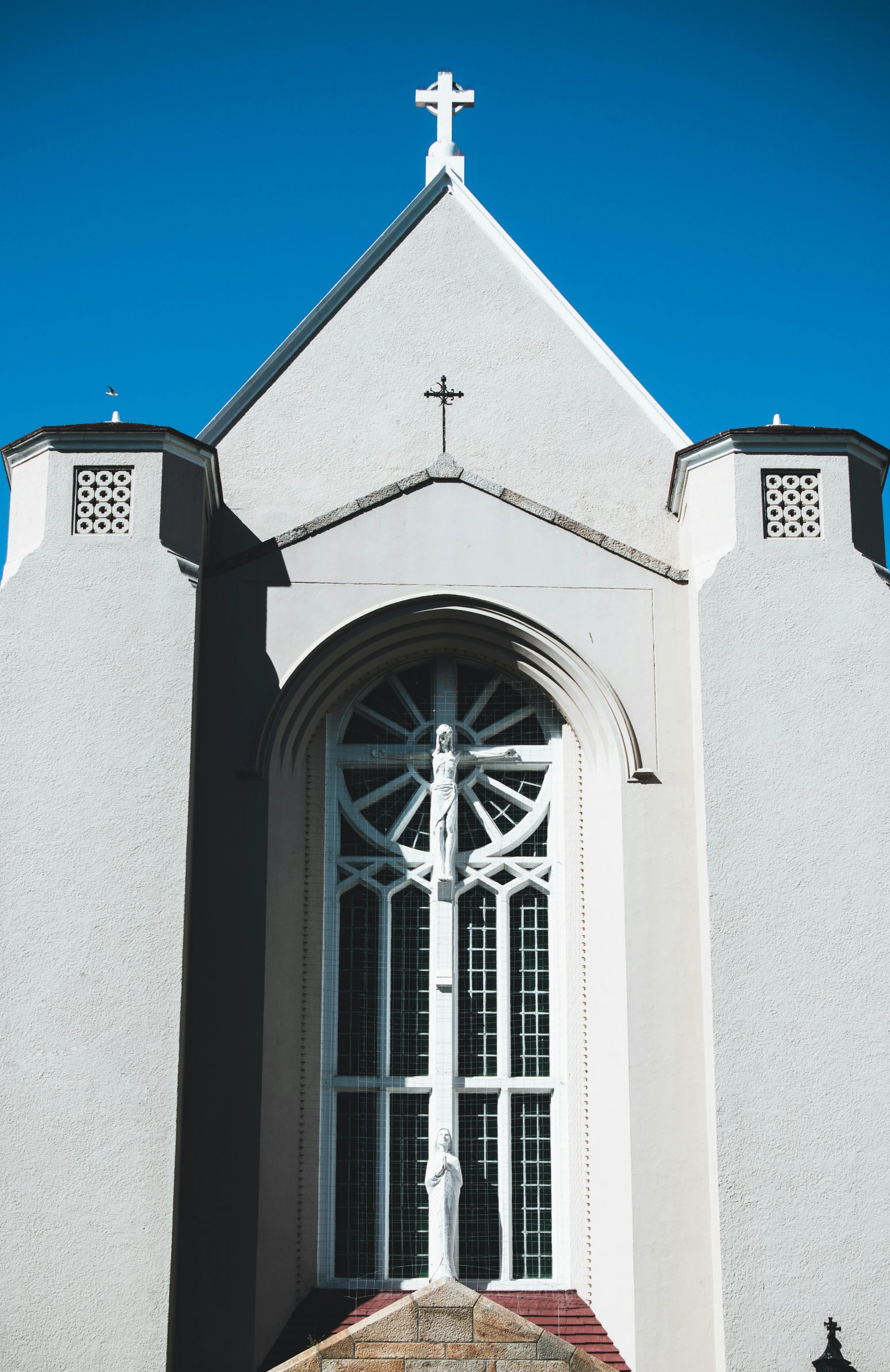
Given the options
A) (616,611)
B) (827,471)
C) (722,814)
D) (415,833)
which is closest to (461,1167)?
(415,833)

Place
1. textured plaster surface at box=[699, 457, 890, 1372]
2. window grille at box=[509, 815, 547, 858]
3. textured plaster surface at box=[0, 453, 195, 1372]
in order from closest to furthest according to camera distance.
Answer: textured plaster surface at box=[0, 453, 195, 1372] → textured plaster surface at box=[699, 457, 890, 1372] → window grille at box=[509, 815, 547, 858]

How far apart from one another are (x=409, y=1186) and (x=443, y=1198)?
0.38 meters

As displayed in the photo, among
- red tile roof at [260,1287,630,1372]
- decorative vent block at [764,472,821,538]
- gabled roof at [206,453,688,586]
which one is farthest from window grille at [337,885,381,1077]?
decorative vent block at [764,472,821,538]

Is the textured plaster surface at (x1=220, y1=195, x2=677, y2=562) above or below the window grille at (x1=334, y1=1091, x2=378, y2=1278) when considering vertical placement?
above

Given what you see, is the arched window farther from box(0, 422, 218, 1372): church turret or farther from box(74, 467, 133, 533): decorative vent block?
box(74, 467, 133, 533): decorative vent block

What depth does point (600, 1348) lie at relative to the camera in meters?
11.2

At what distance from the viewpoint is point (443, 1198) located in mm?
11656

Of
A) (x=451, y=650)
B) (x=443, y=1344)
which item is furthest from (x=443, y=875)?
(x=443, y=1344)

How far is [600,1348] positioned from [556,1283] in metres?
0.64

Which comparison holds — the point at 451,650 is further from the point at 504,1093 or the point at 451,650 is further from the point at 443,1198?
the point at 443,1198

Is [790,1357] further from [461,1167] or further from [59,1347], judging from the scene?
[59,1347]

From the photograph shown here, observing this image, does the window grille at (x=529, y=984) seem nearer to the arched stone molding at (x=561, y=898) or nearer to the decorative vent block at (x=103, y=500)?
the arched stone molding at (x=561, y=898)

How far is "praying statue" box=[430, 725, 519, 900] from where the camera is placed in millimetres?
12320

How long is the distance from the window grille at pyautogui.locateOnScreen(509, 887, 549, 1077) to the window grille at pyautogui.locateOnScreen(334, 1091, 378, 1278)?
1.18 metres
